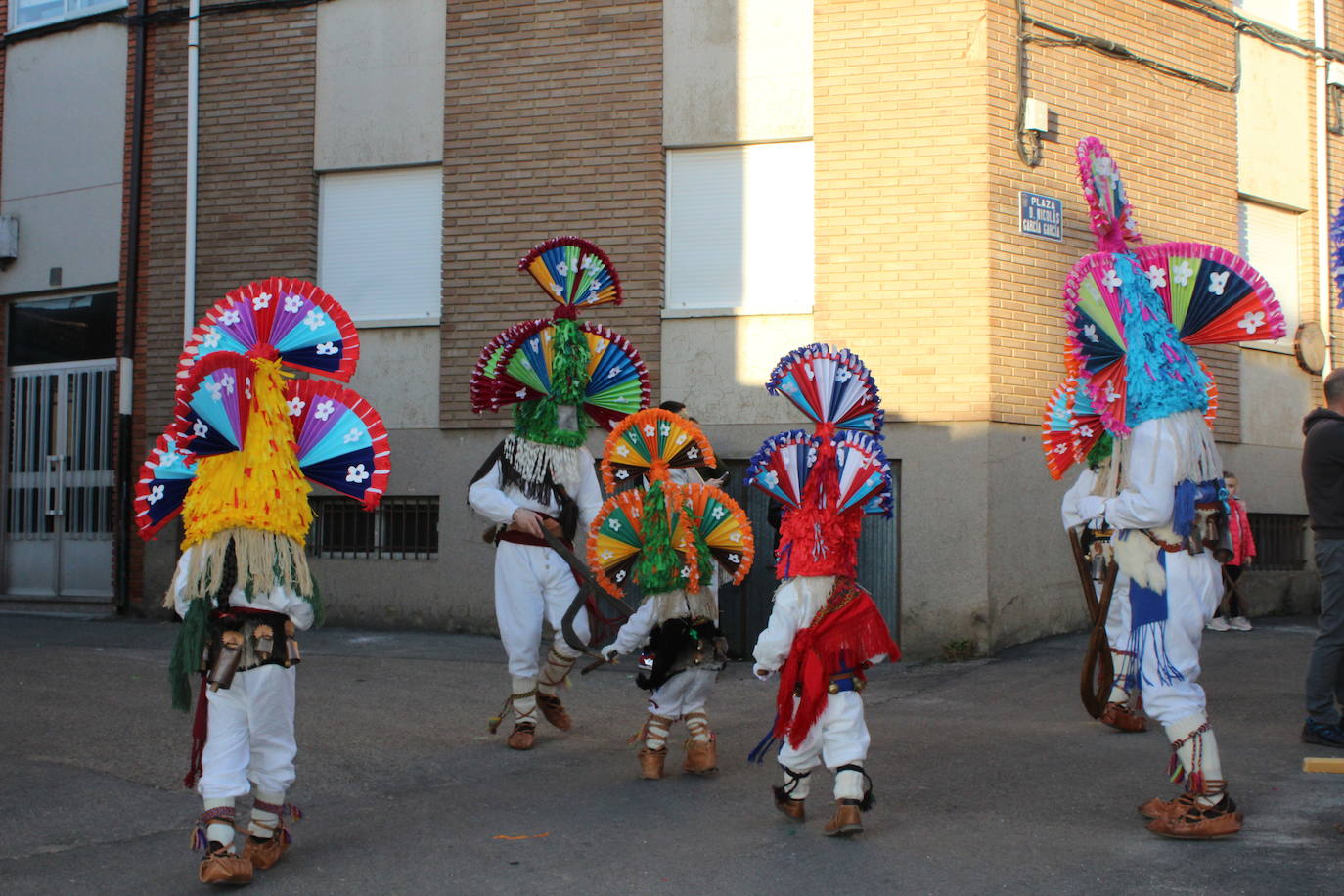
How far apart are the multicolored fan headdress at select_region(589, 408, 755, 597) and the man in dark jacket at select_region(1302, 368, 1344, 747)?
122 inches

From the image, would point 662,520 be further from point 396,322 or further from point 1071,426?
point 396,322

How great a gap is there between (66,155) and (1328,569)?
12967mm

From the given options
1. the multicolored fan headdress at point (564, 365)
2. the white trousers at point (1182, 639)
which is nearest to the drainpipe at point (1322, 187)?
the multicolored fan headdress at point (564, 365)

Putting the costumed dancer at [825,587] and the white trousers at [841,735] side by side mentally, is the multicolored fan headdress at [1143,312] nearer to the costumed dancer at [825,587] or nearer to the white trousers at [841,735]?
the costumed dancer at [825,587]

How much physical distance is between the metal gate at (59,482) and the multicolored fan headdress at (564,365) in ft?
27.6

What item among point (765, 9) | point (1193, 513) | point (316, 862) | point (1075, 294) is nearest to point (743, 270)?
point (765, 9)

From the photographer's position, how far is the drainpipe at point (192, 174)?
13.0m

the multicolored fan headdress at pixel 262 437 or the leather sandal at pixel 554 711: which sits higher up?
the multicolored fan headdress at pixel 262 437

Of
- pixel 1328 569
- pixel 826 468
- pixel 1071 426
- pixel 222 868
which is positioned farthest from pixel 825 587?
pixel 1328 569

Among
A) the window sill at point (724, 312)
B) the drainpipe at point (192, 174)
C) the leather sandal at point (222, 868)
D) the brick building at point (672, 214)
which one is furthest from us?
the drainpipe at point (192, 174)

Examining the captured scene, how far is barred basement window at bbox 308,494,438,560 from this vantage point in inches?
484

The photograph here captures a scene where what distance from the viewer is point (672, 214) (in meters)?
11.8

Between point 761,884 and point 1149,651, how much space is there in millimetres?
1823

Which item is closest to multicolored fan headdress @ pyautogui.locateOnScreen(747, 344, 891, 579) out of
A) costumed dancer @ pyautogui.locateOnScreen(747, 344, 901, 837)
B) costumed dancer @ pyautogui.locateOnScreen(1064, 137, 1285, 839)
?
costumed dancer @ pyautogui.locateOnScreen(747, 344, 901, 837)
